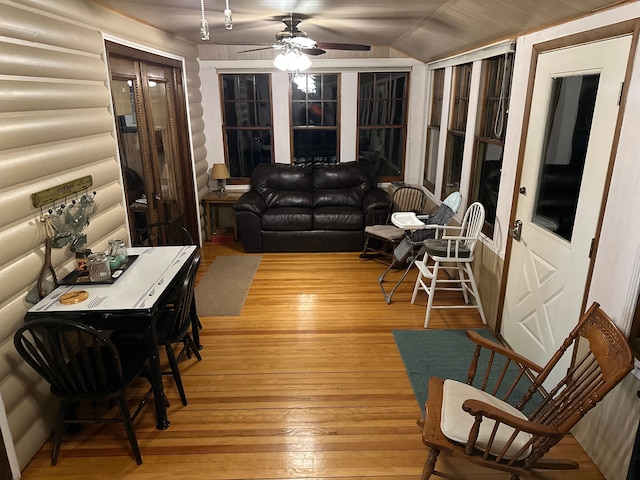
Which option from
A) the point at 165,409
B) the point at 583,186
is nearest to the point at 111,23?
the point at 165,409

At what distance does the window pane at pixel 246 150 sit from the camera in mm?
6043

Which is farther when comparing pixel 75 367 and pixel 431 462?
pixel 75 367

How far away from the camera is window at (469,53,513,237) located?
134 inches

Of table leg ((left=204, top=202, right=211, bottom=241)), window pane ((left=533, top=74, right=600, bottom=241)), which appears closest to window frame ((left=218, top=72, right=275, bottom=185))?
table leg ((left=204, top=202, right=211, bottom=241))

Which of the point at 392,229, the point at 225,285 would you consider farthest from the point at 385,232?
the point at 225,285

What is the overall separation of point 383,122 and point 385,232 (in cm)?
Answer: 205

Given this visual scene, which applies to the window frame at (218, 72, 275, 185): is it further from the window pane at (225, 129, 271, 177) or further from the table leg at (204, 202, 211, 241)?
the table leg at (204, 202, 211, 241)

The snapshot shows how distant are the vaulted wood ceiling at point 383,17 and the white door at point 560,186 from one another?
0.29 m

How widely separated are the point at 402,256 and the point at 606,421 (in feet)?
7.55

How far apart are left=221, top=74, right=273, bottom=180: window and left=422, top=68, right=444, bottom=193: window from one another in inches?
85.1

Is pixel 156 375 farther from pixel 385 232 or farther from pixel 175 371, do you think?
pixel 385 232

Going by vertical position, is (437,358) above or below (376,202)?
below

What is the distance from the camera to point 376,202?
526 centimetres

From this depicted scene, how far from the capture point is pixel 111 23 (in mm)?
3193
